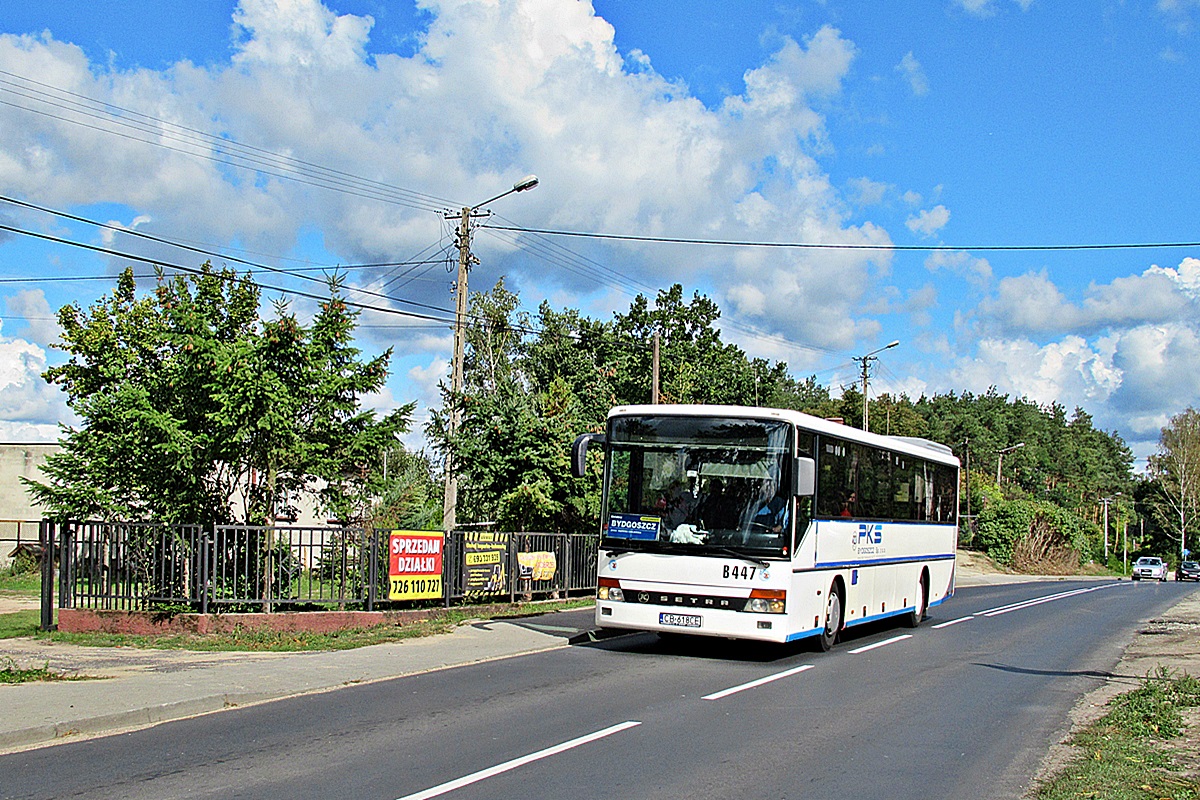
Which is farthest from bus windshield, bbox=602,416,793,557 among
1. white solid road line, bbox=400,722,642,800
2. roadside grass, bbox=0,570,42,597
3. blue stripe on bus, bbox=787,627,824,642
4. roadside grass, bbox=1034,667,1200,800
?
roadside grass, bbox=0,570,42,597

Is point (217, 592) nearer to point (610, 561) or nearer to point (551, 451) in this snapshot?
point (610, 561)

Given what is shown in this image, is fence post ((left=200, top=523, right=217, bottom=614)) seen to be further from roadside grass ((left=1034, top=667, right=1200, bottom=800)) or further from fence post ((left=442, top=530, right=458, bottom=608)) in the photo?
roadside grass ((left=1034, top=667, right=1200, bottom=800))

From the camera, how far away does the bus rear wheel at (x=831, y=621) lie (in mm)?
15555

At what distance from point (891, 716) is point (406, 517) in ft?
61.9

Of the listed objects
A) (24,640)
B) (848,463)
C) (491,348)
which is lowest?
(24,640)

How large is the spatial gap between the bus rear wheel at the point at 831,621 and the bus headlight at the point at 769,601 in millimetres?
1860

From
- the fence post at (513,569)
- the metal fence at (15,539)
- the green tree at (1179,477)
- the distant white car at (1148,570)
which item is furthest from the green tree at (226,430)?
the green tree at (1179,477)

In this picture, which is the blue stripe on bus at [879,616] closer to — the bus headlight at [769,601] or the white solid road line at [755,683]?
the white solid road line at [755,683]

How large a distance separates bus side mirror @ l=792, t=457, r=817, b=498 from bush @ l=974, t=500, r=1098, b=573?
5884 centimetres

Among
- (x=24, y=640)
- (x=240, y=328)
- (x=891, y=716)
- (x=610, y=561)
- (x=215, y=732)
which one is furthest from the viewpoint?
(x=240, y=328)

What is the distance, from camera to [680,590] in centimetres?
1423

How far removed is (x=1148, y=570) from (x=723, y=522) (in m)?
59.5

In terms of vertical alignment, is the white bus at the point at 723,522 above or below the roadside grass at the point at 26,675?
above

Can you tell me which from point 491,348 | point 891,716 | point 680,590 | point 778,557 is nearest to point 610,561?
point 680,590
